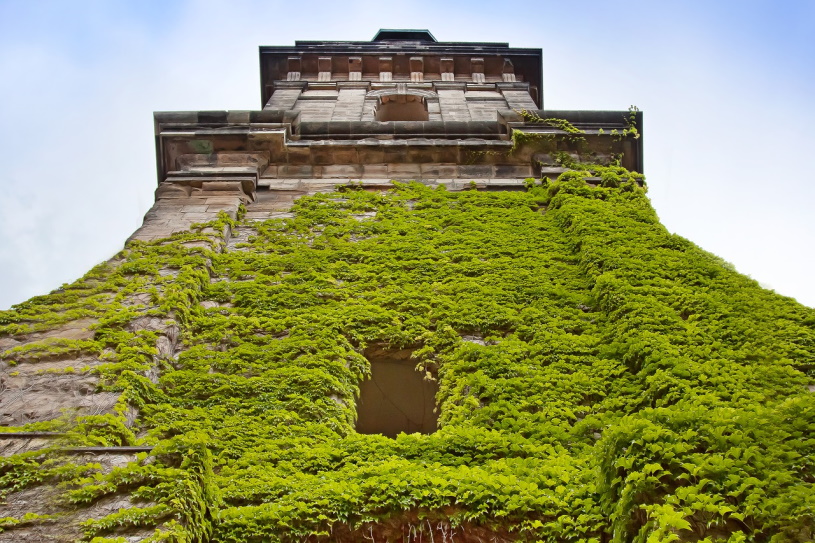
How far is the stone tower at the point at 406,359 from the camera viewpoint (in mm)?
6770

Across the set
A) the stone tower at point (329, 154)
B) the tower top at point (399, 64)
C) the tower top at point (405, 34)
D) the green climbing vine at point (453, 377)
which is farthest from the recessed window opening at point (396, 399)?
the tower top at point (405, 34)

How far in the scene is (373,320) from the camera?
10.9 metres

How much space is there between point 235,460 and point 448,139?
1046cm

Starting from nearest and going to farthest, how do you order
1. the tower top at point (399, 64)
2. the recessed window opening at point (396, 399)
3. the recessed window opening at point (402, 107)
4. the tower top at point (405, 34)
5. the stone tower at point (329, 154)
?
the recessed window opening at point (396, 399), the stone tower at point (329, 154), the recessed window opening at point (402, 107), the tower top at point (399, 64), the tower top at point (405, 34)

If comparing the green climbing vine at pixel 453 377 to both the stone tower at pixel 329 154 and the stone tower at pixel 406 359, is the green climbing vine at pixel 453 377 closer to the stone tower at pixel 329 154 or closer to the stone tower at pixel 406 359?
the stone tower at pixel 406 359

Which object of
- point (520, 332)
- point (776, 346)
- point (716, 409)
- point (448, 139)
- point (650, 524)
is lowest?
point (650, 524)

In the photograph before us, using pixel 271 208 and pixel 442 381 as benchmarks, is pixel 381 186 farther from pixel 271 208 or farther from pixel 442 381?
pixel 442 381

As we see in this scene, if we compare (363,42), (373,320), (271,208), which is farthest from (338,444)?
(363,42)

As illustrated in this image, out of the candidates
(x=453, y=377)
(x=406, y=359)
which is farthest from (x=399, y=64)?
(x=453, y=377)

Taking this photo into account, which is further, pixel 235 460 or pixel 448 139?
pixel 448 139

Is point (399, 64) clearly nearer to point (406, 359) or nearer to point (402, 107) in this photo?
point (402, 107)

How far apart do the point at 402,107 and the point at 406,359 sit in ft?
48.6

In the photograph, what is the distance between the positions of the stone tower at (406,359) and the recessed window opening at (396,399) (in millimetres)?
47

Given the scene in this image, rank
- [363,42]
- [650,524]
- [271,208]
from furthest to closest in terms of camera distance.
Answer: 1. [363,42]
2. [271,208]
3. [650,524]
